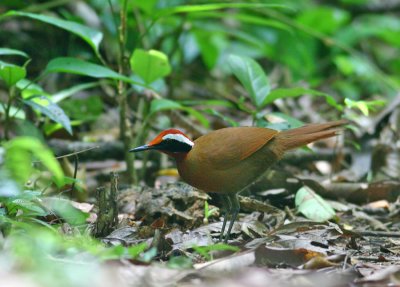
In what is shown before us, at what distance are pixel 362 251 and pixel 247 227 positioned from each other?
757 mm

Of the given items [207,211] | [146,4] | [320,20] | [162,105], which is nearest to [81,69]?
[162,105]

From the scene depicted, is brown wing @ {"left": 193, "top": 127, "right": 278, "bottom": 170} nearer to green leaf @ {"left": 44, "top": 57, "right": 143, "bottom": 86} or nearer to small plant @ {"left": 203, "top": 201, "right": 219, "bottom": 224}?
small plant @ {"left": 203, "top": 201, "right": 219, "bottom": 224}

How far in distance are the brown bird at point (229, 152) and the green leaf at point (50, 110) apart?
69cm

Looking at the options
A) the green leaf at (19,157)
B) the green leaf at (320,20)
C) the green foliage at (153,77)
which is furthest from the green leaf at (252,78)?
the green leaf at (320,20)

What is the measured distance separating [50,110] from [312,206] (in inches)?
80.0

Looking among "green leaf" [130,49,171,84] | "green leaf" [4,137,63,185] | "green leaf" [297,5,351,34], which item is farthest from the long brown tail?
"green leaf" [297,5,351,34]

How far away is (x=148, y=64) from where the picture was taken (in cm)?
547

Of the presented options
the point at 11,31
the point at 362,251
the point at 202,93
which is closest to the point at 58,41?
the point at 11,31

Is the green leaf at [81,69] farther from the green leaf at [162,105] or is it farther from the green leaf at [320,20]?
the green leaf at [320,20]

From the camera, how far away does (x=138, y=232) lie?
165 inches

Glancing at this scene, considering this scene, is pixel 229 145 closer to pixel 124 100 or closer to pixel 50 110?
pixel 124 100

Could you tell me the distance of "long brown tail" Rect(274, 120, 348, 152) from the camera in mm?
4719

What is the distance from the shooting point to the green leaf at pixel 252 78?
17.6ft

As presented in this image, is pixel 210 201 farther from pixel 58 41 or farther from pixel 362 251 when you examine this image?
pixel 58 41
